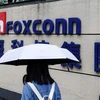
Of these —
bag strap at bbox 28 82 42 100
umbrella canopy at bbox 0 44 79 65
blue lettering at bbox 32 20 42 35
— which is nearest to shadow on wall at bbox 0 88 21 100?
blue lettering at bbox 32 20 42 35

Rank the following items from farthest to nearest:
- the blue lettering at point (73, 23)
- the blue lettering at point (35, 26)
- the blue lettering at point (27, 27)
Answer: the blue lettering at point (27, 27) → the blue lettering at point (35, 26) → the blue lettering at point (73, 23)

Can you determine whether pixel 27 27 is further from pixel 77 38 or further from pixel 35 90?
pixel 35 90

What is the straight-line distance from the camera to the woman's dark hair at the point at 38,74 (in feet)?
10.6

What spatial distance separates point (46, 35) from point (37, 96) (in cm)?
410

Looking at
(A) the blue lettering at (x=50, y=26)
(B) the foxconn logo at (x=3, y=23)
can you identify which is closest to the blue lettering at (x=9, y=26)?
(B) the foxconn logo at (x=3, y=23)

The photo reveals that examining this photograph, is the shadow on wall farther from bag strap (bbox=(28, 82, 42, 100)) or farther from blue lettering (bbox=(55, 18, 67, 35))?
bag strap (bbox=(28, 82, 42, 100))

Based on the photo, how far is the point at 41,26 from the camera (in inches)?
289

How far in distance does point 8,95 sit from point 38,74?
17.3ft

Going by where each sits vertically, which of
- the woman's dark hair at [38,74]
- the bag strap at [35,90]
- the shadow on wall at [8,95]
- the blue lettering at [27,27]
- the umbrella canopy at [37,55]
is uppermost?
the blue lettering at [27,27]

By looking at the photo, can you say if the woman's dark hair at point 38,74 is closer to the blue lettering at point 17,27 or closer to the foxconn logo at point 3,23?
the blue lettering at point 17,27

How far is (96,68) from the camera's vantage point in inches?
228

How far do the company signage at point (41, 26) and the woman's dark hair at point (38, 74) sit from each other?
300 cm

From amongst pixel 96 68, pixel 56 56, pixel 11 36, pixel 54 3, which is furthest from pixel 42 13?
pixel 56 56

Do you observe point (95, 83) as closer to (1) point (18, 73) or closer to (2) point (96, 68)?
(2) point (96, 68)
